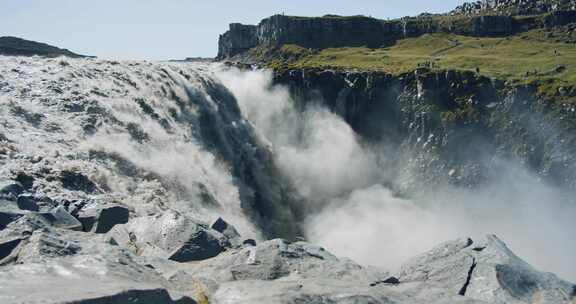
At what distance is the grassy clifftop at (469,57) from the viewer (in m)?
101

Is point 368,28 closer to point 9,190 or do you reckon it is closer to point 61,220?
point 9,190

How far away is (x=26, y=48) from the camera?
14438 cm

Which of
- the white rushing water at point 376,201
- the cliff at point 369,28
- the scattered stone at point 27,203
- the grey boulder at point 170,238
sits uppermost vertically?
the cliff at point 369,28

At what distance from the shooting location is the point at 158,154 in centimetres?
4288

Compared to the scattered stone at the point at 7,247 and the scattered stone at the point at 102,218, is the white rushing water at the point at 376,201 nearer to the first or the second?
the scattered stone at the point at 102,218

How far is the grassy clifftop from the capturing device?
→ 101 meters

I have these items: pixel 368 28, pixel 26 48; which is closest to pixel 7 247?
pixel 26 48

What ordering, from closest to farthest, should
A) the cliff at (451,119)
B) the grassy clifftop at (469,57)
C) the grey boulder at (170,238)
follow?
the grey boulder at (170,238) < the cliff at (451,119) < the grassy clifftop at (469,57)

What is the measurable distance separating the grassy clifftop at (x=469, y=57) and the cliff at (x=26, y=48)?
62098 mm

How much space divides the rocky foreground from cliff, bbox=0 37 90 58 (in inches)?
3739

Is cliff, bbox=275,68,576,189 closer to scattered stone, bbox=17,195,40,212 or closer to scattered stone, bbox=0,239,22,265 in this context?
scattered stone, bbox=17,195,40,212

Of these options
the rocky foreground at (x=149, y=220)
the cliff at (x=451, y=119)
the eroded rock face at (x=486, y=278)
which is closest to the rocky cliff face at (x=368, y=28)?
the cliff at (x=451, y=119)

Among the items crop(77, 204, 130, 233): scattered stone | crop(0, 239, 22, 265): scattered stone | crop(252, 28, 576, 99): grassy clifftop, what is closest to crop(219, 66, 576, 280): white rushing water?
crop(252, 28, 576, 99): grassy clifftop

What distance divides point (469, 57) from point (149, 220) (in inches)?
4799
